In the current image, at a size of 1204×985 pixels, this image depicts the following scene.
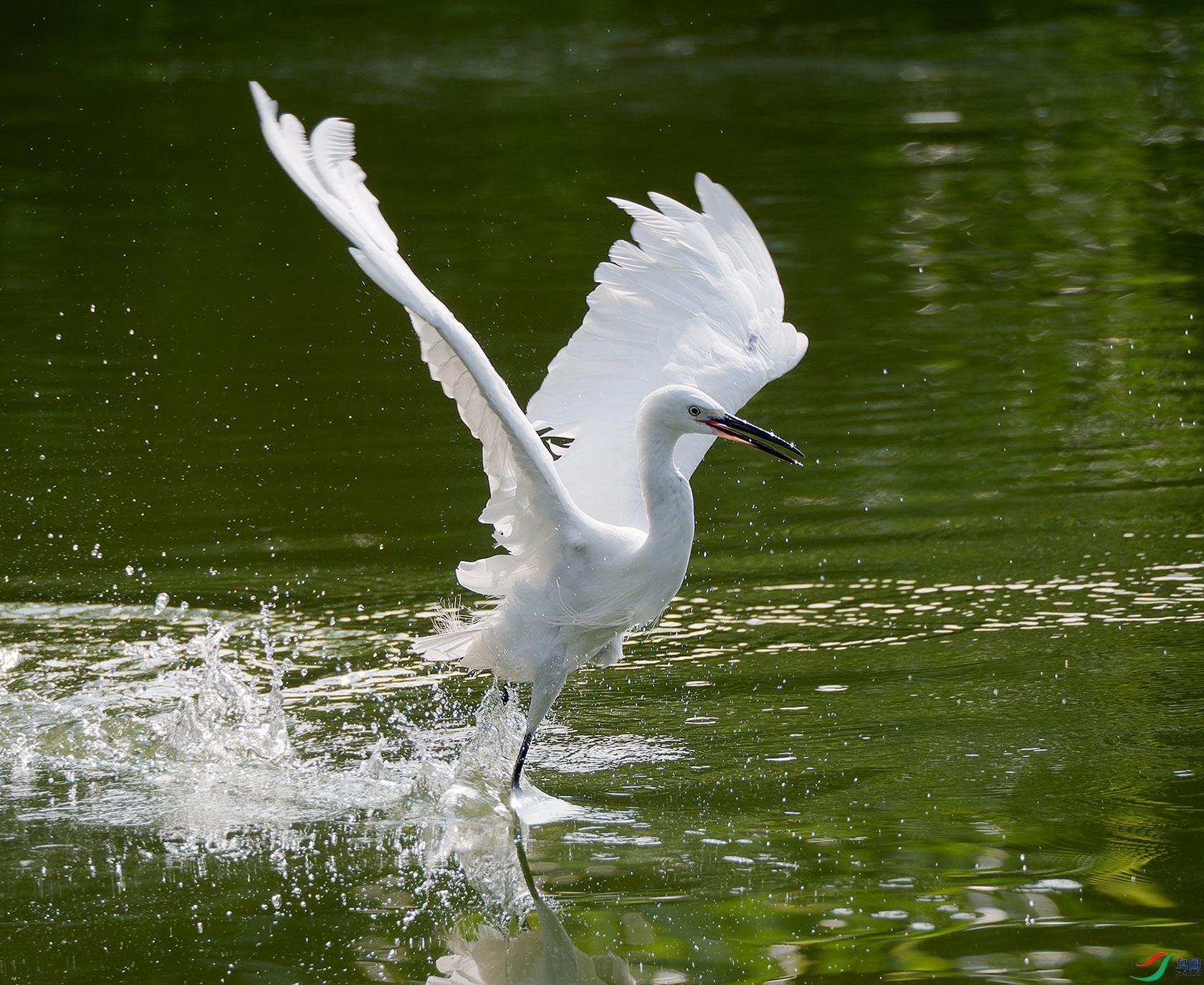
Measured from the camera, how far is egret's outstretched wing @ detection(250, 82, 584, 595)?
4785 mm

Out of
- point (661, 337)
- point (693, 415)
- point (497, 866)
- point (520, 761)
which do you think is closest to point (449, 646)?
point (520, 761)

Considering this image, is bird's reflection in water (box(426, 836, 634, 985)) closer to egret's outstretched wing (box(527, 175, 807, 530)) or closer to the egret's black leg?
the egret's black leg

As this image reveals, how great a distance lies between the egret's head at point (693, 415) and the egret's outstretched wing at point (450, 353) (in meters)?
0.40

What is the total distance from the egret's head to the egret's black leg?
1125 mm

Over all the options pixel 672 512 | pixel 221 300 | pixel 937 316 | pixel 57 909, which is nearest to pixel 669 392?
pixel 672 512

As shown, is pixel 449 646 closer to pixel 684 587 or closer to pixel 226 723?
pixel 226 723

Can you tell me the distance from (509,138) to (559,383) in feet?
34.5

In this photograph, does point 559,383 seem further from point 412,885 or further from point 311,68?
point 311,68

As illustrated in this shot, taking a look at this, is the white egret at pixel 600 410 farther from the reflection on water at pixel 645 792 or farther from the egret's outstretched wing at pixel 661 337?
the reflection on water at pixel 645 792

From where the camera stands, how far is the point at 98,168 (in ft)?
50.6

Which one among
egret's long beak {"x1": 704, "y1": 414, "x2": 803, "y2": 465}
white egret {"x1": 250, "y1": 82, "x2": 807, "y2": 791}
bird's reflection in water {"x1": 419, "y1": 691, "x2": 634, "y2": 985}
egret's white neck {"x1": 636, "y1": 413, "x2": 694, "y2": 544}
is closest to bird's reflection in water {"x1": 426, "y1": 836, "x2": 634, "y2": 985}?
bird's reflection in water {"x1": 419, "y1": 691, "x2": 634, "y2": 985}

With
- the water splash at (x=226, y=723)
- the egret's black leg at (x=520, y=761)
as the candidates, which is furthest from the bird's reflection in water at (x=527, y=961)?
the water splash at (x=226, y=723)

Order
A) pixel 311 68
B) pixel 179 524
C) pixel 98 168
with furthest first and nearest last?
pixel 311 68
pixel 98 168
pixel 179 524

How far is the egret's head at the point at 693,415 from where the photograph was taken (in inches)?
206
